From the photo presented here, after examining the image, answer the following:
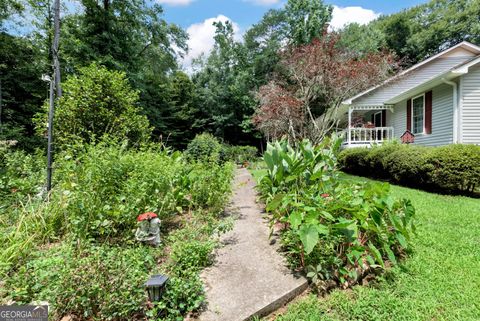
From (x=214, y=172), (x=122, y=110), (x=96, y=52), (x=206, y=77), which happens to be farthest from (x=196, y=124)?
(x=214, y=172)

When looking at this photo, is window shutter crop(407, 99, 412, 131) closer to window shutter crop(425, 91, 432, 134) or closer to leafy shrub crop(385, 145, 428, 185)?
window shutter crop(425, 91, 432, 134)

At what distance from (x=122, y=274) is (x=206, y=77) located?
23685mm

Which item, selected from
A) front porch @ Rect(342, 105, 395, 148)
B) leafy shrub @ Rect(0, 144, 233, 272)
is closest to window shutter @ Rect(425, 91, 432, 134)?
front porch @ Rect(342, 105, 395, 148)

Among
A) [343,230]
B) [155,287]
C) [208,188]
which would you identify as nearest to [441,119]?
[343,230]

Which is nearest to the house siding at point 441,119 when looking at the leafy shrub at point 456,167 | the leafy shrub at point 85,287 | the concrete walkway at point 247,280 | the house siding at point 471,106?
the house siding at point 471,106

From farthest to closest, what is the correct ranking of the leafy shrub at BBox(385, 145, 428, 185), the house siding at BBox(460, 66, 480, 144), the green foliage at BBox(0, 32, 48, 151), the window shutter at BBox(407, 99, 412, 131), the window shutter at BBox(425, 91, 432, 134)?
the green foliage at BBox(0, 32, 48, 151) < the window shutter at BBox(407, 99, 412, 131) < the window shutter at BBox(425, 91, 432, 134) < the house siding at BBox(460, 66, 480, 144) < the leafy shrub at BBox(385, 145, 428, 185)

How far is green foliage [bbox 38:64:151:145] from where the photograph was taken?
4988 millimetres

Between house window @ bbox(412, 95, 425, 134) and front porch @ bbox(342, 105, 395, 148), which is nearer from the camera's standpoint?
house window @ bbox(412, 95, 425, 134)

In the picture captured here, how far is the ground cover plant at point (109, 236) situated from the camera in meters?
1.70

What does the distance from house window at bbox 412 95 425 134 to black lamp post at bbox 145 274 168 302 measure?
10.8 metres

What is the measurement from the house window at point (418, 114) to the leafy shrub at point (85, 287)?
10990 mm

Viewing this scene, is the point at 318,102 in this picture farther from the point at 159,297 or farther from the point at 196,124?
the point at 159,297

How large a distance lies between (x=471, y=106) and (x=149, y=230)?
9.87 metres

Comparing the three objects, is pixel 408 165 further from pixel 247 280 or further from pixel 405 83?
pixel 405 83
